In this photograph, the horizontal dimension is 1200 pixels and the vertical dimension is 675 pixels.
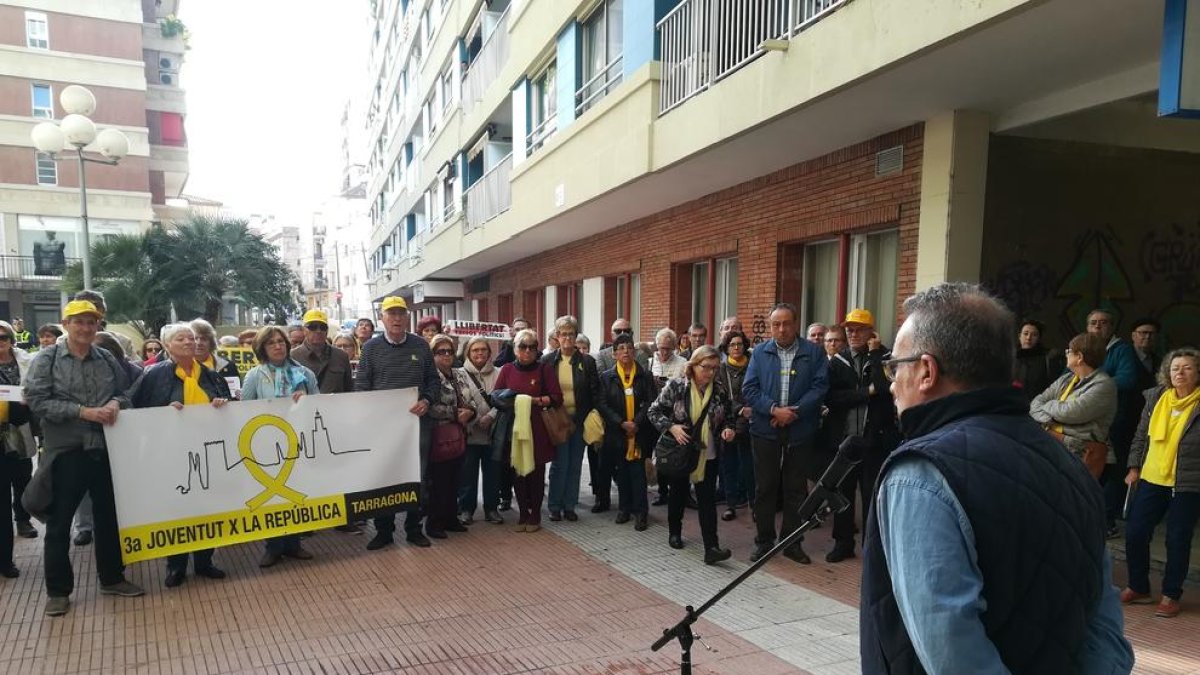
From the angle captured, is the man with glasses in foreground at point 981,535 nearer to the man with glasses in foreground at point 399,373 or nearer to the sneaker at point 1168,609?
the sneaker at point 1168,609

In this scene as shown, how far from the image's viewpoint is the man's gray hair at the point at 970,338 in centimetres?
155

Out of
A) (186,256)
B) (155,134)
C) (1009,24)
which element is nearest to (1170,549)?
(1009,24)

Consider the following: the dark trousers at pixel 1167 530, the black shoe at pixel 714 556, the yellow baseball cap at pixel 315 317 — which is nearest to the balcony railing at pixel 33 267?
the yellow baseball cap at pixel 315 317

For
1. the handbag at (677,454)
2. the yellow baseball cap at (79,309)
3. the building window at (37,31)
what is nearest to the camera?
the yellow baseball cap at (79,309)

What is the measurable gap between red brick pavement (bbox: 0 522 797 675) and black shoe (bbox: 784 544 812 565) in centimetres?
144

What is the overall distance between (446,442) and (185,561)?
216 cm

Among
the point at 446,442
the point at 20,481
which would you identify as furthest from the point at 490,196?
the point at 20,481

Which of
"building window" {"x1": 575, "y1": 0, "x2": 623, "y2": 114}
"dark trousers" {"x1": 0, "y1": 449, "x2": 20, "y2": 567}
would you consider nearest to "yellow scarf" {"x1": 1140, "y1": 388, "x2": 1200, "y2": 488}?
"building window" {"x1": 575, "y1": 0, "x2": 623, "y2": 114}

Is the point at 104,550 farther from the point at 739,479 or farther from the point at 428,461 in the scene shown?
the point at 739,479

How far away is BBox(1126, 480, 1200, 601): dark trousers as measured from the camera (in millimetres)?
4566

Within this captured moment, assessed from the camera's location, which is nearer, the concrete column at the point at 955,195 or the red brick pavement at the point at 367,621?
the red brick pavement at the point at 367,621

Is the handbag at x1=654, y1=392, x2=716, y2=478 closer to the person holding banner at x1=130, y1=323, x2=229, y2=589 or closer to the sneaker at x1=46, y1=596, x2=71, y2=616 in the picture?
the person holding banner at x1=130, y1=323, x2=229, y2=589

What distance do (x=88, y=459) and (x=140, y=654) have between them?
1.58 metres

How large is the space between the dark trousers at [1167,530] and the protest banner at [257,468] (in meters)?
5.59
